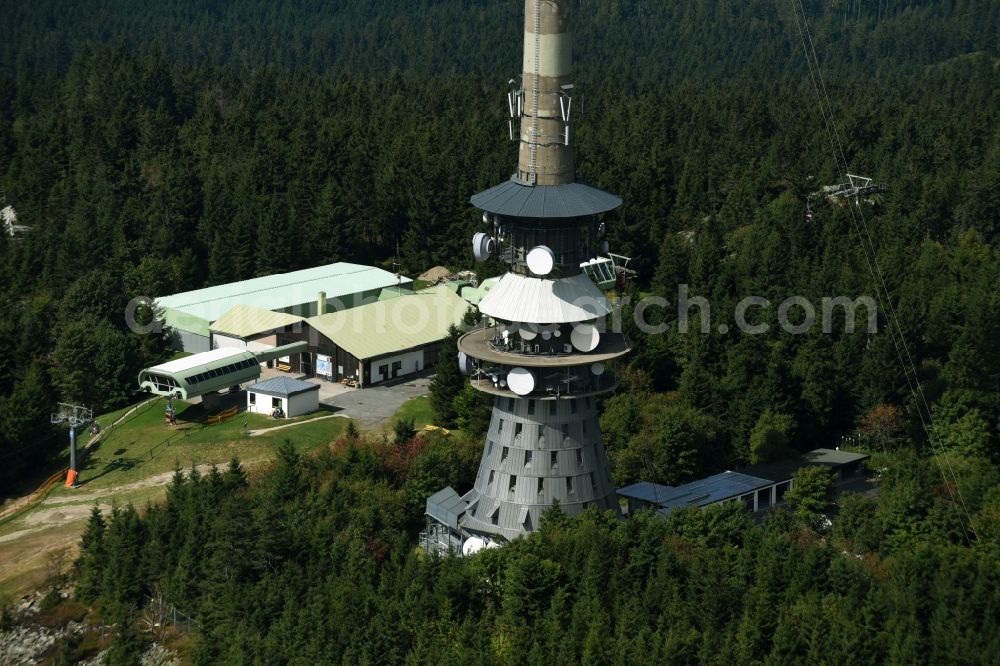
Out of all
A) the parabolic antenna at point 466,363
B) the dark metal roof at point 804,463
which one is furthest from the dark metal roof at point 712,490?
the parabolic antenna at point 466,363

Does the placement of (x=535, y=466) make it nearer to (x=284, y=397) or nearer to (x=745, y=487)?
(x=745, y=487)

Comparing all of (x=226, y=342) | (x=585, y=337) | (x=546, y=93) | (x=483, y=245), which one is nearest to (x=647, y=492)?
(x=585, y=337)

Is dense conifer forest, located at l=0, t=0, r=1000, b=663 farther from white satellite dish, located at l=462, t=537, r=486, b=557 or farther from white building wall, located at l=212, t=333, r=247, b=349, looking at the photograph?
white building wall, located at l=212, t=333, r=247, b=349

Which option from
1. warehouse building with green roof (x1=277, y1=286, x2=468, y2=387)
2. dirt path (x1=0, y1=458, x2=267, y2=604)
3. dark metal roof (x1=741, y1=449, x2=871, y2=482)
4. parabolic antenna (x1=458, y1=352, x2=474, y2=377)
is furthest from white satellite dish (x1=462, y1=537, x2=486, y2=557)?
warehouse building with green roof (x1=277, y1=286, x2=468, y2=387)

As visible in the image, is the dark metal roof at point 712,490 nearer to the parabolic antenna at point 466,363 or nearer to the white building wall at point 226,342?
the parabolic antenna at point 466,363

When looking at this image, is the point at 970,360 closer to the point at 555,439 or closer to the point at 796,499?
the point at 796,499
